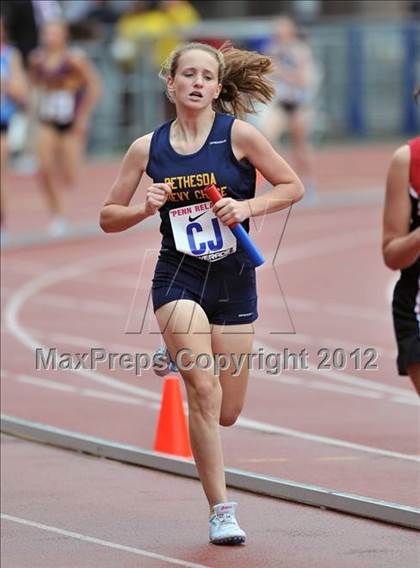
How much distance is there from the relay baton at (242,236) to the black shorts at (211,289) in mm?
280

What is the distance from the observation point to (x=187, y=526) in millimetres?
7723

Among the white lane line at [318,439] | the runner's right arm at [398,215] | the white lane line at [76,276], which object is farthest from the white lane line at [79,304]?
the runner's right arm at [398,215]

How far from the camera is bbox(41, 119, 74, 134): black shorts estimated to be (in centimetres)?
1989

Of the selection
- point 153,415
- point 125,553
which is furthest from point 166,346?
point 153,415

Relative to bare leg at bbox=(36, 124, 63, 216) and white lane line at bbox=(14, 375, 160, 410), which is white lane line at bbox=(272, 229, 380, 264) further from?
white lane line at bbox=(14, 375, 160, 410)

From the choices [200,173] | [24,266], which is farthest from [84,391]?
[24,266]

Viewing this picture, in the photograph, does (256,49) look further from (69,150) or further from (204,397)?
(204,397)

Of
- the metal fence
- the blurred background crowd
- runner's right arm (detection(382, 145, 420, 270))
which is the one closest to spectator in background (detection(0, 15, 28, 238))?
the blurred background crowd

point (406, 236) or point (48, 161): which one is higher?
point (406, 236)

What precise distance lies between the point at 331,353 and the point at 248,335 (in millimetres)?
5373

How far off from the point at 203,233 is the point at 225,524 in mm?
1245

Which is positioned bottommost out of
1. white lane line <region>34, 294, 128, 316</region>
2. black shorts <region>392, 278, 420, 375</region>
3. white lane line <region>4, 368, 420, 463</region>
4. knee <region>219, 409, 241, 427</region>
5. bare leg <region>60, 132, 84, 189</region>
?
white lane line <region>34, 294, 128, 316</region>

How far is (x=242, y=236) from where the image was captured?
23.0ft

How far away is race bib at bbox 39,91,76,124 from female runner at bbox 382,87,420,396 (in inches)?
515
